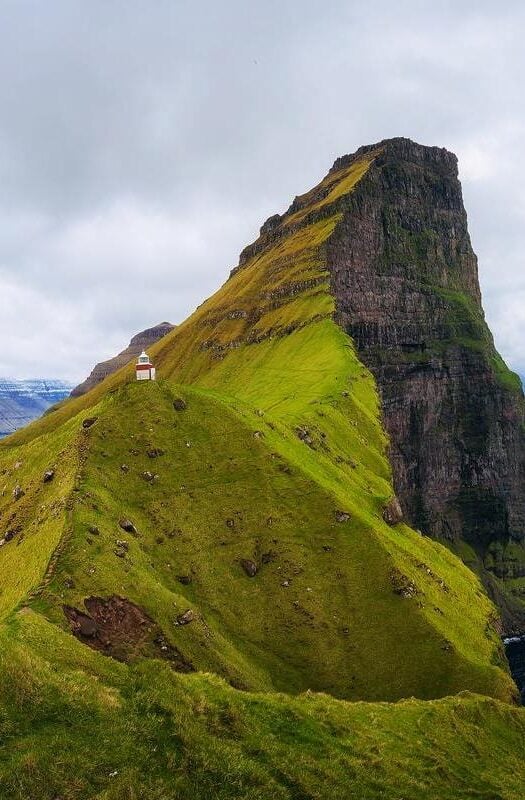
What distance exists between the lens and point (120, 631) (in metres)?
47.1

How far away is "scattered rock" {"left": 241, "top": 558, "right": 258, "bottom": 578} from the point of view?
2527 inches

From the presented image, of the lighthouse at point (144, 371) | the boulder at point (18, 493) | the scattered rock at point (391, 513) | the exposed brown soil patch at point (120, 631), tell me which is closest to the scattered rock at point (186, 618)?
the exposed brown soil patch at point (120, 631)

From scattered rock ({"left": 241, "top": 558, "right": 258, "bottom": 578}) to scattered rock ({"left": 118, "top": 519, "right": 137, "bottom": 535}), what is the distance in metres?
12.1

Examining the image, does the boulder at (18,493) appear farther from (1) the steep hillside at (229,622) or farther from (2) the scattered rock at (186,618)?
(2) the scattered rock at (186,618)

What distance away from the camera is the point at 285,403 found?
4614 inches

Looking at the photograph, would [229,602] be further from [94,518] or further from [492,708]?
[492,708]

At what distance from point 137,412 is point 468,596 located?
4850 centimetres

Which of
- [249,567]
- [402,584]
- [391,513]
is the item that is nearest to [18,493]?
[249,567]

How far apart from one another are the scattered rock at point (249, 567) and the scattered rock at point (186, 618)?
11.9 meters

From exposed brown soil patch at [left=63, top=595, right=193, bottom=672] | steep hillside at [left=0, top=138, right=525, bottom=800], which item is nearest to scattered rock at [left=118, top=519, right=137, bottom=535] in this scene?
steep hillside at [left=0, top=138, right=525, bottom=800]

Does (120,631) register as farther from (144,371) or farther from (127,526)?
(144,371)

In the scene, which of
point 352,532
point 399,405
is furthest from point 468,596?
point 399,405

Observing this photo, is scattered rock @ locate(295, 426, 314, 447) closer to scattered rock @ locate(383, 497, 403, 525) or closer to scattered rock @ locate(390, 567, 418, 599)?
scattered rock @ locate(383, 497, 403, 525)

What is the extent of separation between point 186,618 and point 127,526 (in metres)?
12.0
